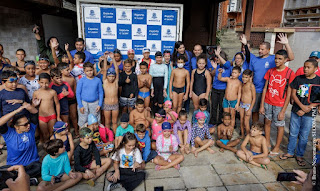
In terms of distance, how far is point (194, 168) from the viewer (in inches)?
151

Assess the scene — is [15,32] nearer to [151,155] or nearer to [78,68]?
[78,68]

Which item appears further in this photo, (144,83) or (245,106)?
(144,83)

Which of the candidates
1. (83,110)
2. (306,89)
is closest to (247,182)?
(306,89)

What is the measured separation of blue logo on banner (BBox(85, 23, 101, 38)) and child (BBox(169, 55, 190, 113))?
8.59 feet

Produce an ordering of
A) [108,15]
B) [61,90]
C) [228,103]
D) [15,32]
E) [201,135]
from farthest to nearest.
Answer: [15,32] < [108,15] < [228,103] < [201,135] < [61,90]

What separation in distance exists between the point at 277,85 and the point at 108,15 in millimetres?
4768

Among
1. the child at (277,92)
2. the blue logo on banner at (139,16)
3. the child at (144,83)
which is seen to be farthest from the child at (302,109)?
the blue logo on banner at (139,16)

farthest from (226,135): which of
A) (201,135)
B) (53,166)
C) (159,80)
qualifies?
(53,166)

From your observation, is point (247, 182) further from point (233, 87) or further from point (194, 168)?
point (233, 87)

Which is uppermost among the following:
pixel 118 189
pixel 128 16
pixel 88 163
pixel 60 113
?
pixel 128 16

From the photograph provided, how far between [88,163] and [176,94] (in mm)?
2700

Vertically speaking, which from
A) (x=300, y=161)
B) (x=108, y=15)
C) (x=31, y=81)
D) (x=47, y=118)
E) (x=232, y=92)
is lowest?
(x=300, y=161)

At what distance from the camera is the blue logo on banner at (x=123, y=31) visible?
6227 mm

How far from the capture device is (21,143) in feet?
11.5
